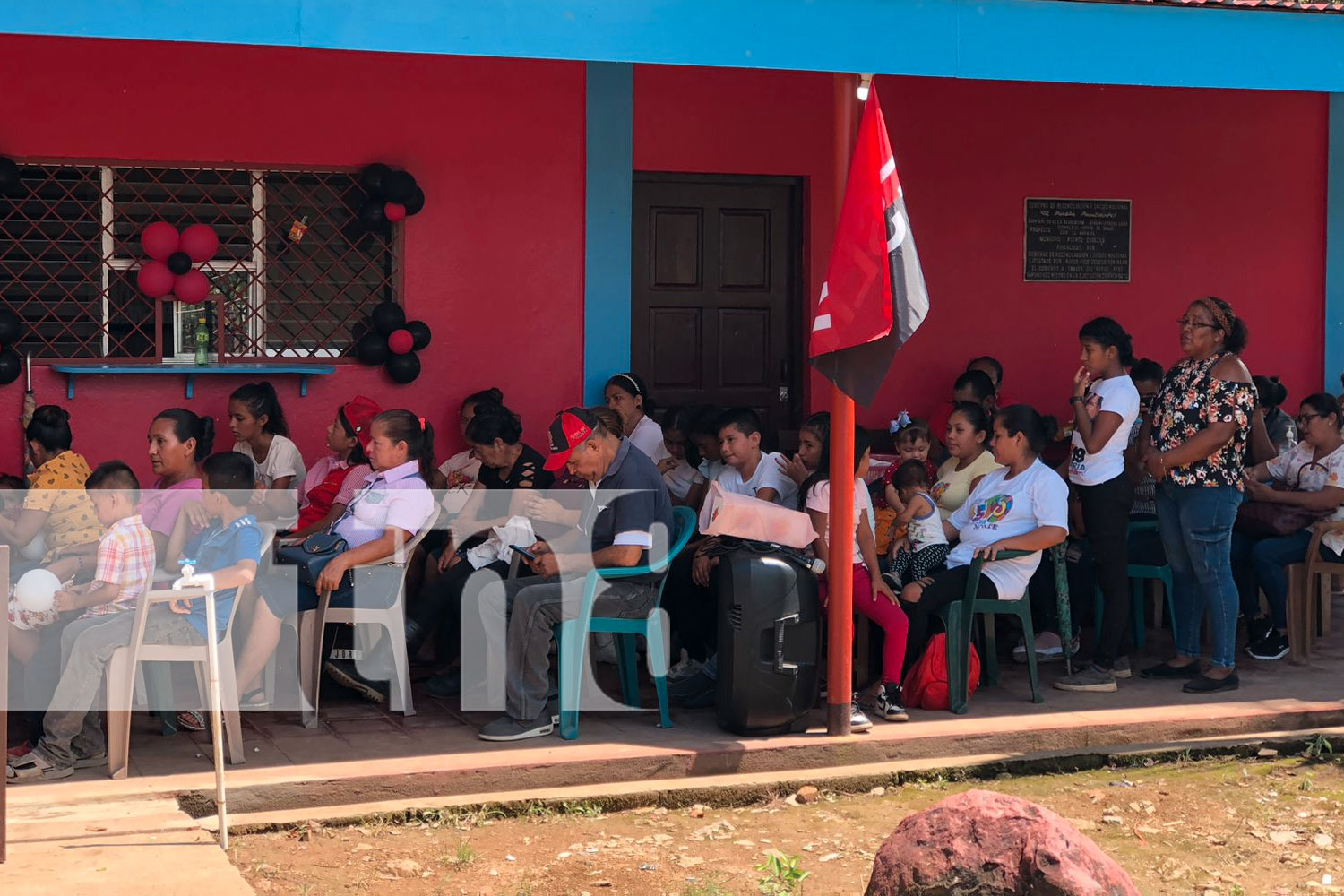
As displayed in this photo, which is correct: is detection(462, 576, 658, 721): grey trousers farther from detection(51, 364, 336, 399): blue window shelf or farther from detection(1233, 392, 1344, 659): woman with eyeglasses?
detection(1233, 392, 1344, 659): woman with eyeglasses

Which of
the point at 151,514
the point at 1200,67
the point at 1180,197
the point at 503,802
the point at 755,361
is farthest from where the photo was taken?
the point at 1180,197

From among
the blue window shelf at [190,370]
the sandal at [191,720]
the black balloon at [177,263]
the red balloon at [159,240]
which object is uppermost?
the red balloon at [159,240]

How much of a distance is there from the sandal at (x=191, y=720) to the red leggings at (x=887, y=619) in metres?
2.40

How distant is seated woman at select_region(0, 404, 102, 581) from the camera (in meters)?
5.86

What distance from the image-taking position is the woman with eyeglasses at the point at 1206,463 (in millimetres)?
6547

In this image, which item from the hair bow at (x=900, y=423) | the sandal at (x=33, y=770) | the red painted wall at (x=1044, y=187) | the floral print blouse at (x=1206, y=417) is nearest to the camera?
the sandal at (x=33, y=770)

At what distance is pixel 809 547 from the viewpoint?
615cm

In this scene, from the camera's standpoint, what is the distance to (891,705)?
20.2 ft

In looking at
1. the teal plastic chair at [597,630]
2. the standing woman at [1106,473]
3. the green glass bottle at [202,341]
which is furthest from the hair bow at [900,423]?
the green glass bottle at [202,341]

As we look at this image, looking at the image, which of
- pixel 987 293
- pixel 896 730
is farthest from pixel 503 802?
pixel 987 293

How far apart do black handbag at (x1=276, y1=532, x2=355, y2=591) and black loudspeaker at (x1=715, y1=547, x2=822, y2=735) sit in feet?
4.82

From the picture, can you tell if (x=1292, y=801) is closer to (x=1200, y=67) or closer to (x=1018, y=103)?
(x=1200, y=67)

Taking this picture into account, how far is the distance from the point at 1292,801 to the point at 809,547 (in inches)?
77.1

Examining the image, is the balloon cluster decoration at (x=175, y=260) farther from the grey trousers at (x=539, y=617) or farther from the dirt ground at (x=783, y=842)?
the dirt ground at (x=783, y=842)
